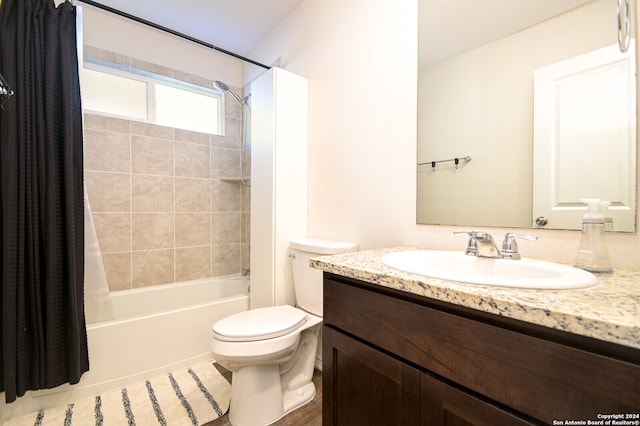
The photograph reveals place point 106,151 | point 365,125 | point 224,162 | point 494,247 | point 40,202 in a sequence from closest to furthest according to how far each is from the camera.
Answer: point 494,247
point 40,202
point 365,125
point 106,151
point 224,162

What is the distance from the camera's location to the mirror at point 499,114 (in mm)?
829

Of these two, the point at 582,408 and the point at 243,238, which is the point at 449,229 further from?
the point at 243,238

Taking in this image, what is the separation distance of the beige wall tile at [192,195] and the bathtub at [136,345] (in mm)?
750

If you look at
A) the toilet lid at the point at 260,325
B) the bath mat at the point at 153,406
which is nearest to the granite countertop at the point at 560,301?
the toilet lid at the point at 260,325

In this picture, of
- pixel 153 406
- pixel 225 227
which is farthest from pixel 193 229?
pixel 153 406

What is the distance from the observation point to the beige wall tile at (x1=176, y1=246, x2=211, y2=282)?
7.69 feet

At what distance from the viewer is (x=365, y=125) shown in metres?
1.47

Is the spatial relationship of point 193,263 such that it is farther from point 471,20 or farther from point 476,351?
point 471,20

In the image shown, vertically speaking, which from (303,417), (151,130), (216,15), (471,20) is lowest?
(303,417)

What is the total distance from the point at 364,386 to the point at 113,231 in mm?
2171

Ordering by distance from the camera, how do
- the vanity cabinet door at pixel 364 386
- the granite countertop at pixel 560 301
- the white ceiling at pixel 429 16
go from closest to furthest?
the granite countertop at pixel 560 301 → the vanity cabinet door at pixel 364 386 → the white ceiling at pixel 429 16

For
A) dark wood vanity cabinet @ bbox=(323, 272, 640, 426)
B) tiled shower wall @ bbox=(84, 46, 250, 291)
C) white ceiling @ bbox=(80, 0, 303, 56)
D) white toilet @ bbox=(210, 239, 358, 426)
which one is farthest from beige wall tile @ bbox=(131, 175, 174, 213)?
dark wood vanity cabinet @ bbox=(323, 272, 640, 426)

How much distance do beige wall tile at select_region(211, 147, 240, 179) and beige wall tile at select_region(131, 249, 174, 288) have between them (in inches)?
31.9

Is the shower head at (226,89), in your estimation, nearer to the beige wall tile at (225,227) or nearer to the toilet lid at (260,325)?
the beige wall tile at (225,227)
